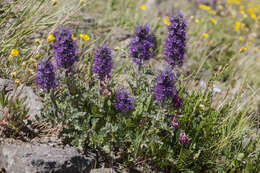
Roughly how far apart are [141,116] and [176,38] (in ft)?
2.64

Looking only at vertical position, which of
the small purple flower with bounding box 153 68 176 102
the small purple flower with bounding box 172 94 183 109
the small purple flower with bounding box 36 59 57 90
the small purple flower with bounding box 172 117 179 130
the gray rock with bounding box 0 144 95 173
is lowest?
the gray rock with bounding box 0 144 95 173

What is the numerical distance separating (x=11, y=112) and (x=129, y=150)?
42.7 inches

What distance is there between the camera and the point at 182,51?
274 centimetres

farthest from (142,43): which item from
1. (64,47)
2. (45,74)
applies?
(45,74)

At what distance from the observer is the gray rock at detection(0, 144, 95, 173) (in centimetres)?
212

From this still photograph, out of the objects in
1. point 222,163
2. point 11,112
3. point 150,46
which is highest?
point 150,46

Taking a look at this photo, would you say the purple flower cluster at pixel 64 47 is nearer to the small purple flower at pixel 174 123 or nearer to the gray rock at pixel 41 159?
the gray rock at pixel 41 159

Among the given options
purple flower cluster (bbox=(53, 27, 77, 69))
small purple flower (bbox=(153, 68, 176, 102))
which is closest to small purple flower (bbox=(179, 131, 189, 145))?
small purple flower (bbox=(153, 68, 176, 102))

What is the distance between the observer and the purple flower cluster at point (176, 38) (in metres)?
2.65

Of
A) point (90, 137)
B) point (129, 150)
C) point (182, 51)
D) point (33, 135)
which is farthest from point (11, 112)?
point (182, 51)

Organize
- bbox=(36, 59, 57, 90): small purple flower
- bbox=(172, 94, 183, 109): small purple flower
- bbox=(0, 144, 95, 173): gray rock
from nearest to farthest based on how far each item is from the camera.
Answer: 1. bbox=(0, 144, 95, 173): gray rock
2. bbox=(36, 59, 57, 90): small purple flower
3. bbox=(172, 94, 183, 109): small purple flower

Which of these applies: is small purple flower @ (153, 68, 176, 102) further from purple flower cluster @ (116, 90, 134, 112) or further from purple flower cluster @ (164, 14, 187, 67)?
purple flower cluster @ (164, 14, 187, 67)

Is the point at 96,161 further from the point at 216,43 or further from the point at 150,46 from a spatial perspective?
the point at 216,43

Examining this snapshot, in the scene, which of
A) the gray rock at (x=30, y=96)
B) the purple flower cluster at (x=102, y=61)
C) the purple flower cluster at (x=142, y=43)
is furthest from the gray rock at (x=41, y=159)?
the purple flower cluster at (x=142, y=43)
